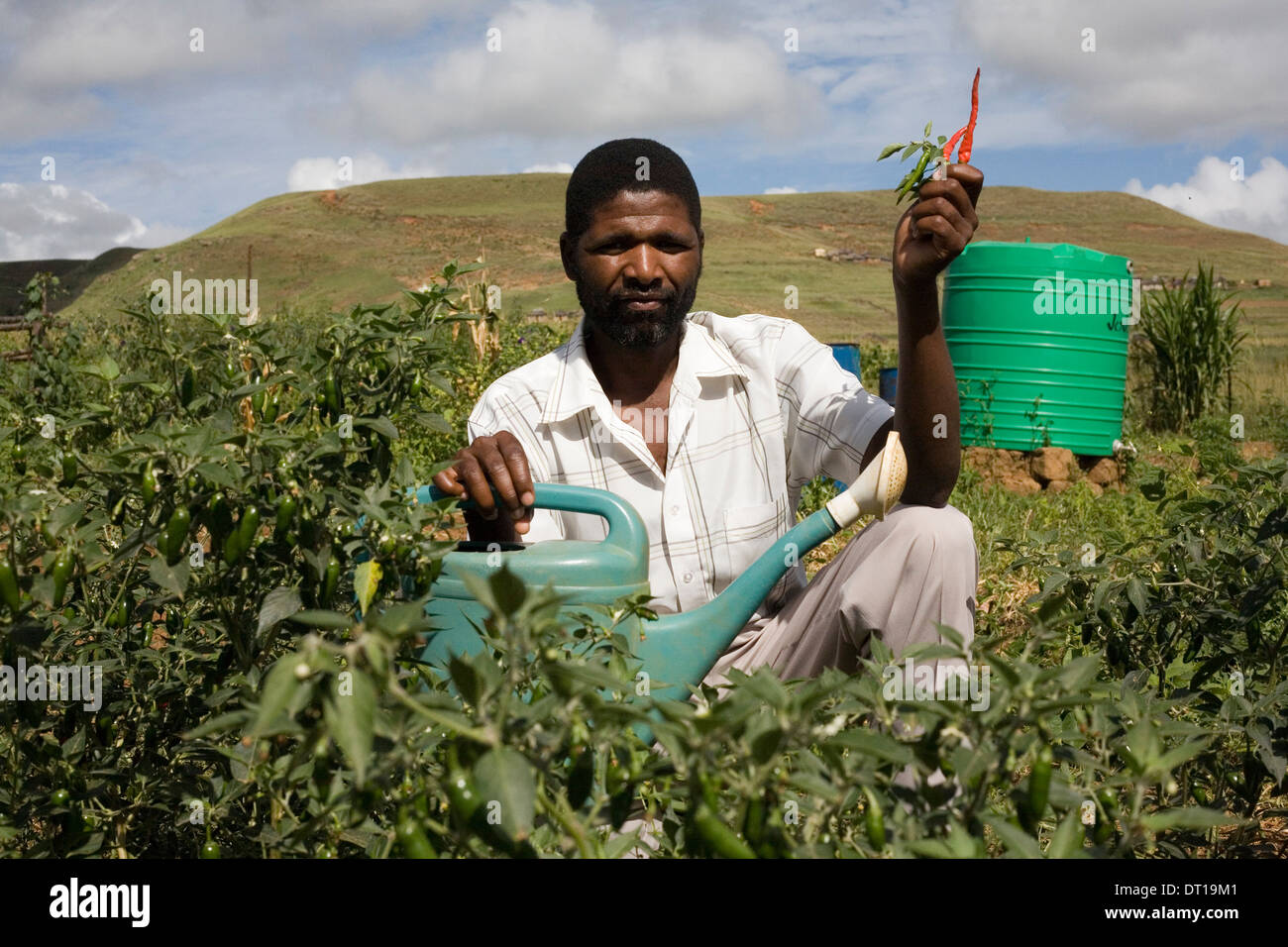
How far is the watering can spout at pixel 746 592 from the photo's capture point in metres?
1.56

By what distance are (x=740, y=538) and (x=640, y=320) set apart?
1.49 feet

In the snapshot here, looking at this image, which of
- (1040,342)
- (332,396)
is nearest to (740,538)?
(332,396)

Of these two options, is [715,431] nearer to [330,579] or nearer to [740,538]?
[740,538]

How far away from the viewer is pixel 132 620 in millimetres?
1565

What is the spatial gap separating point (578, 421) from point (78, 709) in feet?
3.38

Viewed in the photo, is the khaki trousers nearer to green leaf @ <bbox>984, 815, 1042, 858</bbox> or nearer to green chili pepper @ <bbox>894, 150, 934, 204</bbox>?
green chili pepper @ <bbox>894, 150, 934, 204</bbox>

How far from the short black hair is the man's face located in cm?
2

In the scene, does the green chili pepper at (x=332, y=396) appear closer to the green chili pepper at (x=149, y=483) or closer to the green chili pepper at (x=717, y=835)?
the green chili pepper at (x=149, y=483)

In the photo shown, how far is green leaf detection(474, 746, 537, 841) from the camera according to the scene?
0.71 meters

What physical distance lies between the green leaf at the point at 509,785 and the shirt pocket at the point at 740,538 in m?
1.37

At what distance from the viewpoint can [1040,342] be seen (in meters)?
5.31

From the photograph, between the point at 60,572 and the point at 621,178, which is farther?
the point at 621,178

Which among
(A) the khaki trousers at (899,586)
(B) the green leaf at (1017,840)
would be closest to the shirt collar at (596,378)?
(A) the khaki trousers at (899,586)
